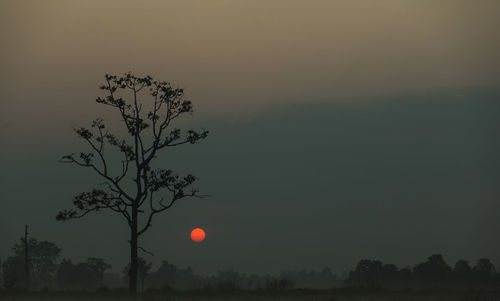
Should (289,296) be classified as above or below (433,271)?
below

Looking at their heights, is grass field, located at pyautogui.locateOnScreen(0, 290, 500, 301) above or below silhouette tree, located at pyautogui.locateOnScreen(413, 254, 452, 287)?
below

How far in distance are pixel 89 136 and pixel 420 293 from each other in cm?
2480

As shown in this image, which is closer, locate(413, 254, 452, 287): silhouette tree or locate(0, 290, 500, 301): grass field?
locate(0, 290, 500, 301): grass field

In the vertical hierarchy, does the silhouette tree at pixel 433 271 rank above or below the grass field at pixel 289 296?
above

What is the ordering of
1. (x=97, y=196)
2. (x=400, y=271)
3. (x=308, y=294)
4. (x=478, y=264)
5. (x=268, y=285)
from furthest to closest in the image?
(x=478, y=264) → (x=400, y=271) → (x=97, y=196) → (x=268, y=285) → (x=308, y=294)

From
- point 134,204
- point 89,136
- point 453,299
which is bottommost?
point 453,299

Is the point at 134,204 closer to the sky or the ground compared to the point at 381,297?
closer to the sky

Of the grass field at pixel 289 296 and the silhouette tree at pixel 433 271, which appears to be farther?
the silhouette tree at pixel 433 271

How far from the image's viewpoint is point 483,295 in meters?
39.2

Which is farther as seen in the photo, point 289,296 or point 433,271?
point 433,271

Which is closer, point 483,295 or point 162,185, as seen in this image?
Result: point 483,295

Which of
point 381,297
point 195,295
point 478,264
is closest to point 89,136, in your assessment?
point 195,295

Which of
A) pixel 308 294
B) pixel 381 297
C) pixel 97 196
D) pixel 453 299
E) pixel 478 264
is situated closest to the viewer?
pixel 453 299

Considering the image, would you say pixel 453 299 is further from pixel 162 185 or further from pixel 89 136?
pixel 89 136
